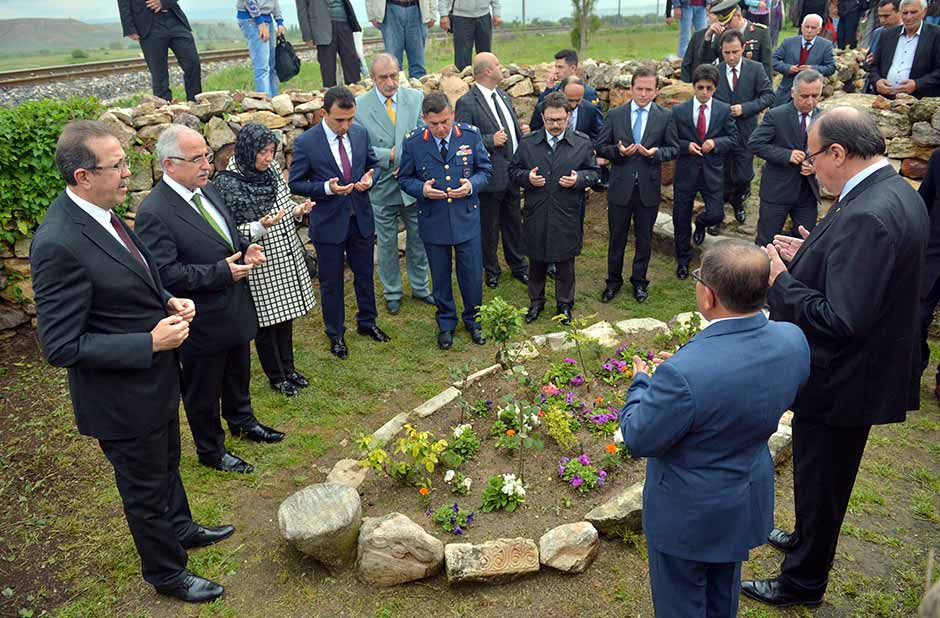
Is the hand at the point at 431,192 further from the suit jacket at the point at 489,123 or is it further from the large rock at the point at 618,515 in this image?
the large rock at the point at 618,515

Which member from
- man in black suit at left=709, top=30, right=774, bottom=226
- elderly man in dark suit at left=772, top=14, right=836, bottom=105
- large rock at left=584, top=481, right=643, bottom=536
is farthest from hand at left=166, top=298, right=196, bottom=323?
elderly man in dark suit at left=772, top=14, right=836, bottom=105

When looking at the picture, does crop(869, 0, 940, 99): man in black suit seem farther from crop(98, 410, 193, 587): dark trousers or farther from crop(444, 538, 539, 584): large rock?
crop(98, 410, 193, 587): dark trousers

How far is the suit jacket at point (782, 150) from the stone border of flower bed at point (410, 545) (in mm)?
4004

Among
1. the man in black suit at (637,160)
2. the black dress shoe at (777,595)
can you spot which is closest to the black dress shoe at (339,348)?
the man in black suit at (637,160)

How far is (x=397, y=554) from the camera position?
141 inches

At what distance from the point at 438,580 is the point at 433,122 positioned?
3800mm

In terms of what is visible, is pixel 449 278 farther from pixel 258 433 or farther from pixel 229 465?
pixel 229 465

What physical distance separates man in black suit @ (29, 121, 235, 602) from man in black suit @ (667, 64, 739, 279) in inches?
215

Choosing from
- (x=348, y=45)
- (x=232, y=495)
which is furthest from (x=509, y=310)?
(x=348, y=45)

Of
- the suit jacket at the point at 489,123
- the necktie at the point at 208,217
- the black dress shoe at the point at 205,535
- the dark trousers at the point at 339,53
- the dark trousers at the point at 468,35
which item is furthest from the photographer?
the dark trousers at the point at 468,35

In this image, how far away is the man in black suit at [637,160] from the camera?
22.5 feet

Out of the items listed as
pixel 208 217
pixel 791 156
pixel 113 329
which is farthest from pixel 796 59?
pixel 113 329

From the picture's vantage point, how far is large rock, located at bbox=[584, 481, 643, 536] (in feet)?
12.4

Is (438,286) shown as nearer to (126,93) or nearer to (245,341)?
(245,341)
